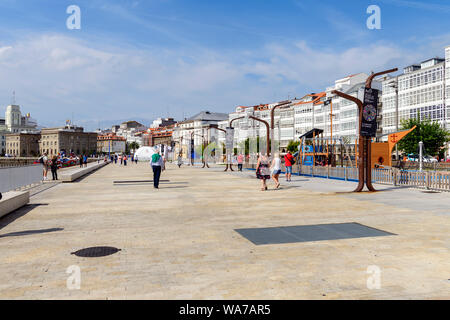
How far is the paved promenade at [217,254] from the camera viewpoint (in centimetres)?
463

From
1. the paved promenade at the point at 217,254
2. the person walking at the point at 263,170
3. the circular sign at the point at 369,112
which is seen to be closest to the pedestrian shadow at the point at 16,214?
the paved promenade at the point at 217,254

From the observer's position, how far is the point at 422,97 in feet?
219

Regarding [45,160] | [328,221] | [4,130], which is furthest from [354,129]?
[4,130]

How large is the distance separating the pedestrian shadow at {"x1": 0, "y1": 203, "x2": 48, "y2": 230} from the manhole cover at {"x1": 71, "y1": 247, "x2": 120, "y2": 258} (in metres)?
3.40

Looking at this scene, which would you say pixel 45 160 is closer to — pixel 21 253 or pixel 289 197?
pixel 289 197

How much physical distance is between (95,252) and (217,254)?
191cm

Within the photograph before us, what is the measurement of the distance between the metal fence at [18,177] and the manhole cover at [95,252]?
9.43 m

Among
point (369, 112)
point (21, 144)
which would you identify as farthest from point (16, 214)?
point (21, 144)

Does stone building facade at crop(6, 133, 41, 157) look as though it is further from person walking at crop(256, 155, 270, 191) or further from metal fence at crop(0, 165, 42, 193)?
person walking at crop(256, 155, 270, 191)

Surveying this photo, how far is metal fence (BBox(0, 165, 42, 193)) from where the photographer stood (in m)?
15.5

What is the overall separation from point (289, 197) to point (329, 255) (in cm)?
834

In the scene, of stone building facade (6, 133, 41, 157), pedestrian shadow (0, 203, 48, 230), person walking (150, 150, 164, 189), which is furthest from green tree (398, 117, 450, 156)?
stone building facade (6, 133, 41, 157)

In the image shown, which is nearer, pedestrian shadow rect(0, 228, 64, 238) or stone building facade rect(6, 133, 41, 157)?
pedestrian shadow rect(0, 228, 64, 238)

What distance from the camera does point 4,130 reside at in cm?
19462
